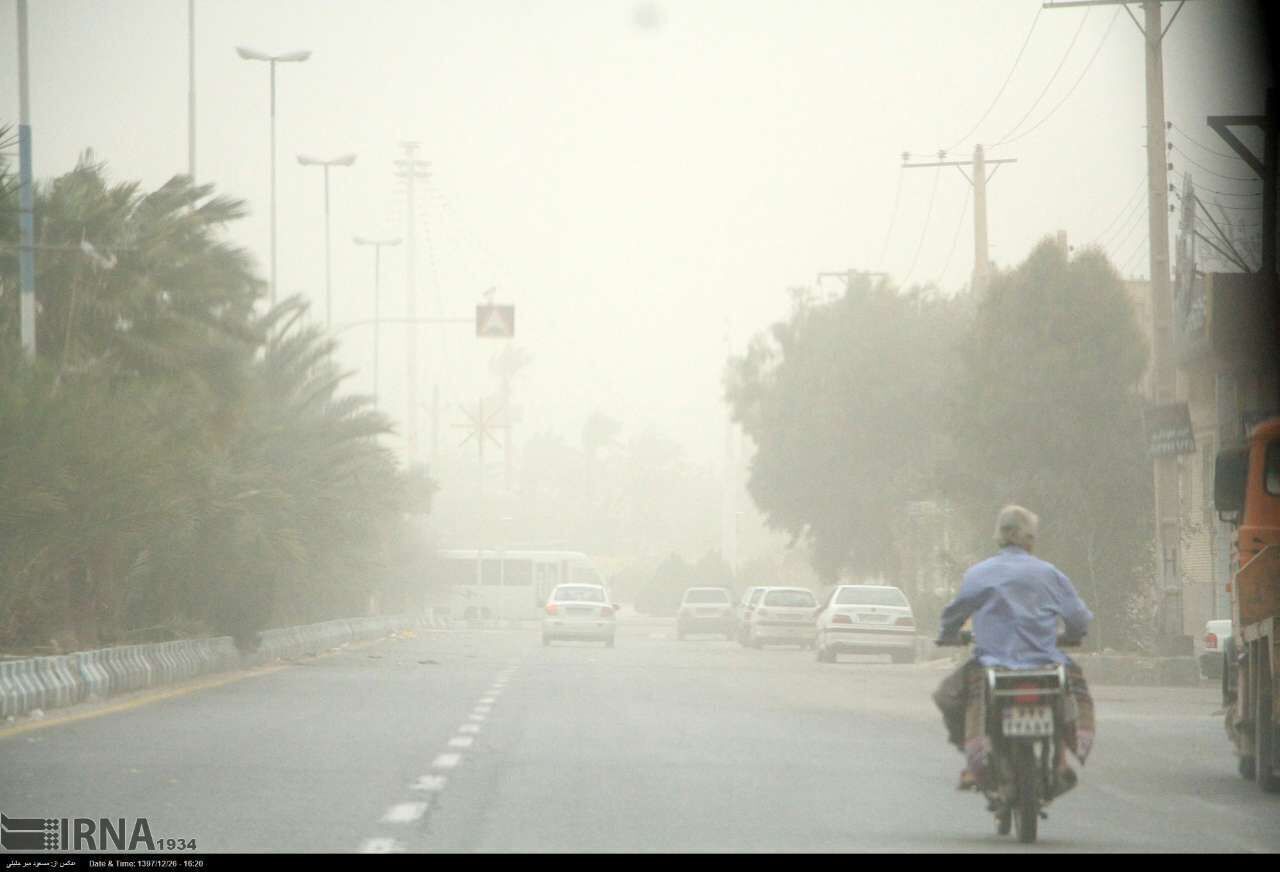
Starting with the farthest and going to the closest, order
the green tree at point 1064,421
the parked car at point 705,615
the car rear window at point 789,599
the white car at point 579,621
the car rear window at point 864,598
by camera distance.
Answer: the parked car at point 705,615 < the white car at point 579,621 < the car rear window at point 789,599 < the car rear window at point 864,598 < the green tree at point 1064,421

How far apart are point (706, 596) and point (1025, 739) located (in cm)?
5156

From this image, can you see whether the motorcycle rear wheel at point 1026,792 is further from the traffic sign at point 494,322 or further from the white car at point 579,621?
the white car at point 579,621

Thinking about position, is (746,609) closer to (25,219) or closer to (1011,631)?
(25,219)

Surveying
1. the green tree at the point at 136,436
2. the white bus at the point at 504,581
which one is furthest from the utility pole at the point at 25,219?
the white bus at the point at 504,581

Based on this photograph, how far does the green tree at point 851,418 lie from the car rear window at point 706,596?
10.1ft

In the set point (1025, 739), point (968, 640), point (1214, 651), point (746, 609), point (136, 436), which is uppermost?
point (136, 436)

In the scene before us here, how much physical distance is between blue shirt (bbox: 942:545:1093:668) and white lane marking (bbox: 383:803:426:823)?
312 centimetres

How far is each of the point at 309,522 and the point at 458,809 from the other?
2731cm

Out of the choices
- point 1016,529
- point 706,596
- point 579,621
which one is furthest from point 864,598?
point 1016,529

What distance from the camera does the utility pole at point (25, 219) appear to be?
28.2 m

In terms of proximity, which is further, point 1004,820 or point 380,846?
point 1004,820

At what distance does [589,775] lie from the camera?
47.6 feet

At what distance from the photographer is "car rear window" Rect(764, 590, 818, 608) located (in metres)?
49.9

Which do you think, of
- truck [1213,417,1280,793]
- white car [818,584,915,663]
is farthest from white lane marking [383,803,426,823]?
white car [818,584,915,663]
